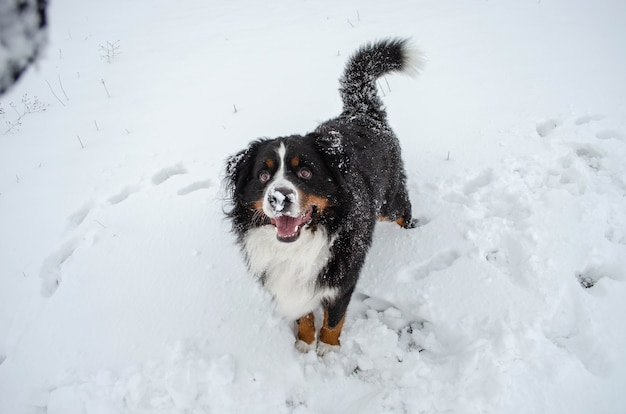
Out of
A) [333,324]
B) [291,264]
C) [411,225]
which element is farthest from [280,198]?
[411,225]

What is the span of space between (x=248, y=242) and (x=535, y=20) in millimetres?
5954

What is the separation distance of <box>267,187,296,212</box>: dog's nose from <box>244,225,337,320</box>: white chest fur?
1.09ft

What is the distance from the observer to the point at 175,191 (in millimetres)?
3639

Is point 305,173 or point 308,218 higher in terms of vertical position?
point 305,173

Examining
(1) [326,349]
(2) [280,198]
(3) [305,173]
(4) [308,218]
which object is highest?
(2) [280,198]

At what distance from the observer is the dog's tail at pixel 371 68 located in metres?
3.07

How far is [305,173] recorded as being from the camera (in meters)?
2.28

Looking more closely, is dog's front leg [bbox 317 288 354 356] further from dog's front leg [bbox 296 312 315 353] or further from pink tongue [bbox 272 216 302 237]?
pink tongue [bbox 272 216 302 237]

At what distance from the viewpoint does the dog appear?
221 centimetres

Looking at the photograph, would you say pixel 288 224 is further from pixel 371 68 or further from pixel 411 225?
pixel 371 68

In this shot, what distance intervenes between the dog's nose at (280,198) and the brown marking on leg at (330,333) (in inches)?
37.8

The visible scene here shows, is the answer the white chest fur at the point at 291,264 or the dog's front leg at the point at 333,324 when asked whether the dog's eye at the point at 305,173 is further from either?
the dog's front leg at the point at 333,324

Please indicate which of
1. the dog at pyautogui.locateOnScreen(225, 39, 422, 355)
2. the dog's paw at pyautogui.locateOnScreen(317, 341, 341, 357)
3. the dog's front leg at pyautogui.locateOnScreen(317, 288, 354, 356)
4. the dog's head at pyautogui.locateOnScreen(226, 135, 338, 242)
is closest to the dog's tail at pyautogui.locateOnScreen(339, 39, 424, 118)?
the dog at pyautogui.locateOnScreen(225, 39, 422, 355)

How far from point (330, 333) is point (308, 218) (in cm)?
90
